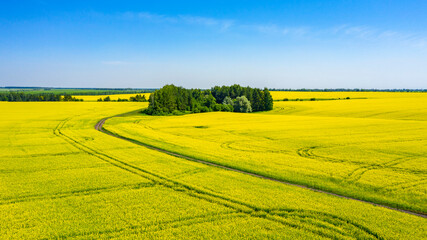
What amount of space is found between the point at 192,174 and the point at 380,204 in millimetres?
13833

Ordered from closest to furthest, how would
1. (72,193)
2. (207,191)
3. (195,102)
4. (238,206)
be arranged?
(238,206) < (72,193) < (207,191) < (195,102)

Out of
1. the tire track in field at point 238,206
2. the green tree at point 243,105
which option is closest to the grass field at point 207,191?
the tire track in field at point 238,206

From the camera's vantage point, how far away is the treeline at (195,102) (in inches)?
3632

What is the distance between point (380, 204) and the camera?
55.0 ft

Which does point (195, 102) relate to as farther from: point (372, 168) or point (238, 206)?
point (238, 206)

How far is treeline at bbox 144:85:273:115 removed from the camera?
9225 cm

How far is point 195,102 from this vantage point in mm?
102938

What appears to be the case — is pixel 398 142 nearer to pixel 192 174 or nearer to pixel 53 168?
pixel 192 174

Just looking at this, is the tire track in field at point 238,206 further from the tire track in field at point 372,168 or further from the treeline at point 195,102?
the treeline at point 195,102

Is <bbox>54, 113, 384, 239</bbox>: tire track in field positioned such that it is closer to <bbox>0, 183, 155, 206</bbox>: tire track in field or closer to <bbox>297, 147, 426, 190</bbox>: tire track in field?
<bbox>0, 183, 155, 206</bbox>: tire track in field

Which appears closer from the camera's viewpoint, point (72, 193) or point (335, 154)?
point (72, 193)

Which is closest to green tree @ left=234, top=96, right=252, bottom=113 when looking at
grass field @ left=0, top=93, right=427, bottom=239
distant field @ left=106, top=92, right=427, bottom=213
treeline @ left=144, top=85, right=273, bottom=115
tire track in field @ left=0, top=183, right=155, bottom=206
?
treeline @ left=144, top=85, right=273, bottom=115

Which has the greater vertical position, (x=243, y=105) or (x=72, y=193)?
(x=243, y=105)

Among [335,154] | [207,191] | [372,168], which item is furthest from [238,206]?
[335,154]
